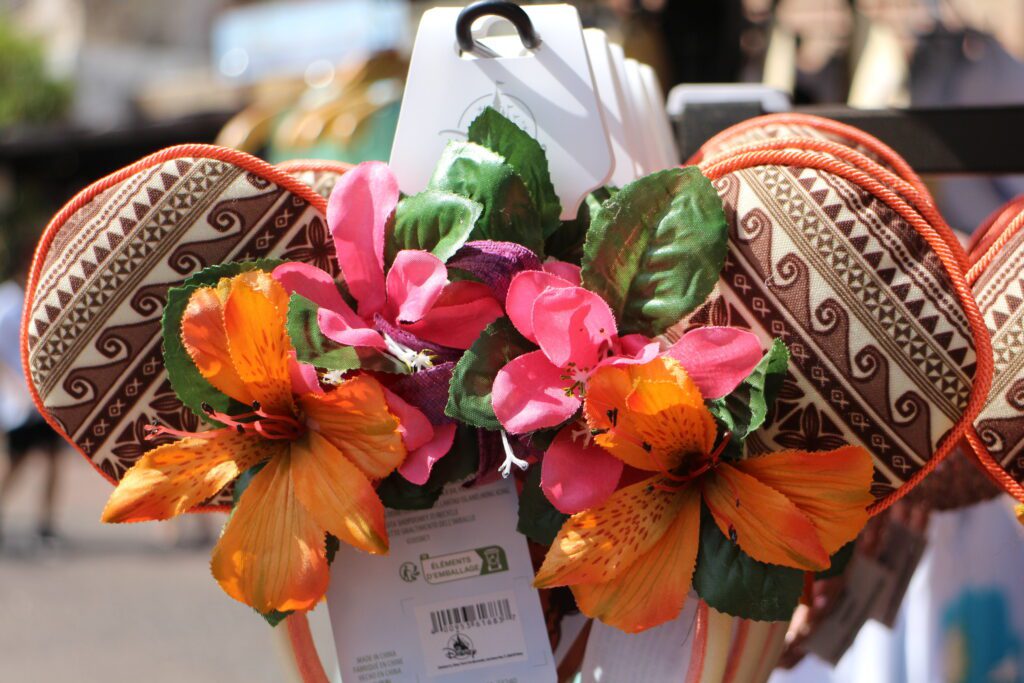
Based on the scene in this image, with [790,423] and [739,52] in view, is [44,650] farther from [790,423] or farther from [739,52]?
[790,423]

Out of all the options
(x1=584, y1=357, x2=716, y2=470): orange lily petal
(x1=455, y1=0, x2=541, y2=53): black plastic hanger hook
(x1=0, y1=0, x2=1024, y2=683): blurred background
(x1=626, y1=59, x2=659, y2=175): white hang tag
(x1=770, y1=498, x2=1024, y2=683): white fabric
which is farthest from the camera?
(x1=0, y1=0, x2=1024, y2=683): blurred background

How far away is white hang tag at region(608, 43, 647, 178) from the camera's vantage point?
0.68m

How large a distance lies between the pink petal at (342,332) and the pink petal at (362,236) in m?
0.03

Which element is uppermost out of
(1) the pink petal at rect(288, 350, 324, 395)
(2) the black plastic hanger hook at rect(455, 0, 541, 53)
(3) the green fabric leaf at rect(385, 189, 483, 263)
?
(2) the black plastic hanger hook at rect(455, 0, 541, 53)

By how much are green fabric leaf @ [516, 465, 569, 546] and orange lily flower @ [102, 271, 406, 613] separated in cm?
8

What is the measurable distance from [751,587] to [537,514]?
11 centimetres

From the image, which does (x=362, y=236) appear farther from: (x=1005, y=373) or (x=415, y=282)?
(x=1005, y=373)

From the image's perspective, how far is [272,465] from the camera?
0.55 m

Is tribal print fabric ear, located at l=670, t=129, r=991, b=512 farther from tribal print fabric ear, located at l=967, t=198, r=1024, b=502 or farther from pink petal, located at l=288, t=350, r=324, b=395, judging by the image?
pink petal, located at l=288, t=350, r=324, b=395

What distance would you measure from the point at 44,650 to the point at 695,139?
281 centimetres

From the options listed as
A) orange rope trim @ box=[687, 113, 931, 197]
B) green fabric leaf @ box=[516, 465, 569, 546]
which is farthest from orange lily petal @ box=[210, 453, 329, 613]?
orange rope trim @ box=[687, 113, 931, 197]

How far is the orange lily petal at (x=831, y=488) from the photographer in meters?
0.51

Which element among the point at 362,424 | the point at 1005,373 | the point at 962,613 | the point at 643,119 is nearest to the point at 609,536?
the point at 362,424

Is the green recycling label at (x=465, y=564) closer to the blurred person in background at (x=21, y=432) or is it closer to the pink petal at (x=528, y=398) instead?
the pink petal at (x=528, y=398)
